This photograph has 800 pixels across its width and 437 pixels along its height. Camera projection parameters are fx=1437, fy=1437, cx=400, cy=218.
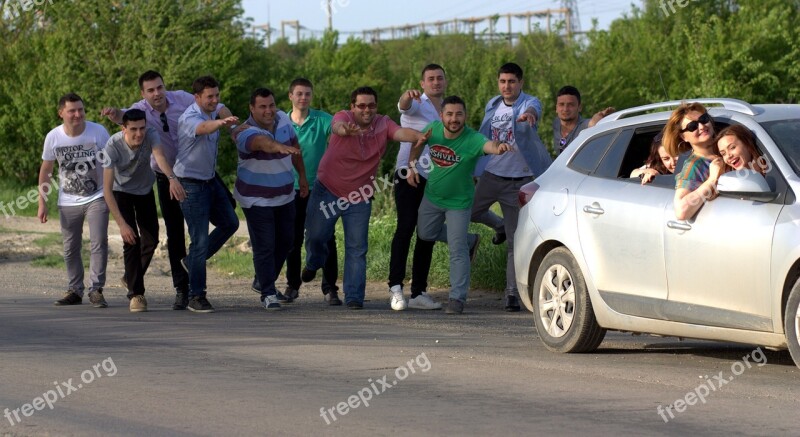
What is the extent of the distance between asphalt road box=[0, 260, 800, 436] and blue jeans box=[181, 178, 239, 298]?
0.50 m

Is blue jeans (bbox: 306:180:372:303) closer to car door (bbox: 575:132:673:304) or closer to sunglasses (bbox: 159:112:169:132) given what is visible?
sunglasses (bbox: 159:112:169:132)

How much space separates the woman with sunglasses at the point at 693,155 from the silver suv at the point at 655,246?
0.07 m

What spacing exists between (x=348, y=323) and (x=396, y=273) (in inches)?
55.0

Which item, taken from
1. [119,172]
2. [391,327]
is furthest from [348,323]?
[119,172]

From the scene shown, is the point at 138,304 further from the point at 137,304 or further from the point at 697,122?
the point at 697,122

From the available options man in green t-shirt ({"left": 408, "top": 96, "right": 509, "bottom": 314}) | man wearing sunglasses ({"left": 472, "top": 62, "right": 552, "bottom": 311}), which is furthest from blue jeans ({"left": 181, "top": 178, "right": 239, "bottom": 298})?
man wearing sunglasses ({"left": 472, "top": 62, "right": 552, "bottom": 311})

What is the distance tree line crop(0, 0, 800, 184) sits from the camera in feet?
106

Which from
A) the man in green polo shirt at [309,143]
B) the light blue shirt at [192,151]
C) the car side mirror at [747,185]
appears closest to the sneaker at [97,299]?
the light blue shirt at [192,151]

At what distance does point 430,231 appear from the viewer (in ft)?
41.2

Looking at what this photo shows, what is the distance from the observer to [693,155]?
Answer: 8.62 m

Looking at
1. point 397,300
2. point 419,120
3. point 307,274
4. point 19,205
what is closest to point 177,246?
point 307,274

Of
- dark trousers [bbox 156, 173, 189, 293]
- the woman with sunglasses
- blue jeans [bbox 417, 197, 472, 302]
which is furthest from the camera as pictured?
dark trousers [bbox 156, 173, 189, 293]

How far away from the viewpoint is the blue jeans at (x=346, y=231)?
1254 cm

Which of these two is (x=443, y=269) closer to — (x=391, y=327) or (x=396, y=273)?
(x=396, y=273)
